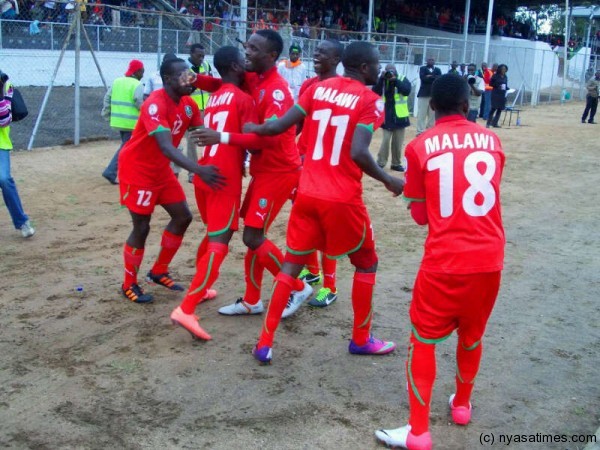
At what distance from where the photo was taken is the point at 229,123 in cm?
486

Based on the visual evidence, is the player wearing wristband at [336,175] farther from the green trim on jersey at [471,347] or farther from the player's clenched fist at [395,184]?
the green trim on jersey at [471,347]

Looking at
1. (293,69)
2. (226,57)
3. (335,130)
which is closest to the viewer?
(335,130)

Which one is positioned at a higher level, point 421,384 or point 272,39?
point 272,39

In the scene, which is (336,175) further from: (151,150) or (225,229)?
(151,150)

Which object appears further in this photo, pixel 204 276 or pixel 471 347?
pixel 204 276

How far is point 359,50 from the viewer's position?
14.3ft

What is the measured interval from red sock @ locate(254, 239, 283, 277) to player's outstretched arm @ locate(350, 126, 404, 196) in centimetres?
126

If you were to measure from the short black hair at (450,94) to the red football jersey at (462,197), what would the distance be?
0.45ft

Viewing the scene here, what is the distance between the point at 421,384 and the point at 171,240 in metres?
2.91

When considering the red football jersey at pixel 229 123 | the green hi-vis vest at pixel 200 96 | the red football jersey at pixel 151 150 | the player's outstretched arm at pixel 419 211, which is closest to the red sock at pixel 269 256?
the red football jersey at pixel 229 123

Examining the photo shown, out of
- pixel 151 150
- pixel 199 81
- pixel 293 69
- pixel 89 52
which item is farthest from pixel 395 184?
pixel 89 52

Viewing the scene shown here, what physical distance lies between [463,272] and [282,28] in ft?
59.9

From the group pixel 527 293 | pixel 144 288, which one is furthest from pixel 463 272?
pixel 144 288

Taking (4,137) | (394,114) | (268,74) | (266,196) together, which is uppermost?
(268,74)
